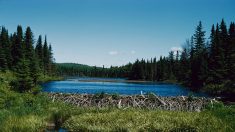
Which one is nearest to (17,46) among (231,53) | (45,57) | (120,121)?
(45,57)

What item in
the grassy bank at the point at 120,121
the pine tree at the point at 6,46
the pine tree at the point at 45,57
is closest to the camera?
the grassy bank at the point at 120,121

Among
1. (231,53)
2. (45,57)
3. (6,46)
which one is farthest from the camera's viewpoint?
(45,57)

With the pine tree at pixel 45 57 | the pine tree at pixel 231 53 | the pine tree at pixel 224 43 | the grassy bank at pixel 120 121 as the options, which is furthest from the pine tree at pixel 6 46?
the grassy bank at pixel 120 121

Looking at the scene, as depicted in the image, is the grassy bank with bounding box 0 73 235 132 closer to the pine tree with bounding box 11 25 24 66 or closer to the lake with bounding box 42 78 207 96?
the lake with bounding box 42 78 207 96

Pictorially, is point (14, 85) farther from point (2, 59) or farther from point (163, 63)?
point (163, 63)

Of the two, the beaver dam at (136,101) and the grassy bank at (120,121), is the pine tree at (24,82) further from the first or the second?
the grassy bank at (120,121)

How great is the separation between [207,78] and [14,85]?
138 feet

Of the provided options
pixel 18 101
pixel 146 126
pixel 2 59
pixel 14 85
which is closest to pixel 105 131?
pixel 146 126

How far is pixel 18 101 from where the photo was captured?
23.0 meters

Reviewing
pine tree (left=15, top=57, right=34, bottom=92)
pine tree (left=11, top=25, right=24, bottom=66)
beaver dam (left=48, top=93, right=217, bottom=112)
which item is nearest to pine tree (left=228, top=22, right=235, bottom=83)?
beaver dam (left=48, top=93, right=217, bottom=112)

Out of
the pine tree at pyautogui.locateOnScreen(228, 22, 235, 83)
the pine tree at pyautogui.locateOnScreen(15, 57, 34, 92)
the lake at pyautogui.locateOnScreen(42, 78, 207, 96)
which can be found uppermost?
the pine tree at pyautogui.locateOnScreen(228, 22, 235, 83)

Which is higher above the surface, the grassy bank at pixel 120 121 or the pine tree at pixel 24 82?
the pine tree at pixel 24 82

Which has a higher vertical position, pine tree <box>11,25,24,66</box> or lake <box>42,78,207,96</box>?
pine tree <box>11,25,24,66</box>

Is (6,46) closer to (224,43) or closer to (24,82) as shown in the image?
(224,43)
